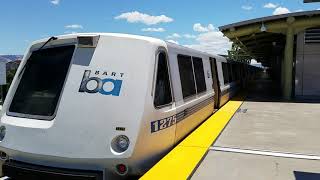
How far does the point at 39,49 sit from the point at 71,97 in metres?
1.12

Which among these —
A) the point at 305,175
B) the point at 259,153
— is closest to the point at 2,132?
the point at 259,153

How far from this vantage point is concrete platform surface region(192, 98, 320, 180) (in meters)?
5.12

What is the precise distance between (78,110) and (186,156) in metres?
1.78

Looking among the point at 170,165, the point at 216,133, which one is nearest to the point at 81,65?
the point at 170,165

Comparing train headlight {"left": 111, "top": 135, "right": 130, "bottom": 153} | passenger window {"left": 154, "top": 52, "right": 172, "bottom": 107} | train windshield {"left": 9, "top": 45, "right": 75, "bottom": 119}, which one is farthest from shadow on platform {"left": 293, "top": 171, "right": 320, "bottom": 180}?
train windshield {"left": 9, "top": 45, "right": 75, "bottom": 119}

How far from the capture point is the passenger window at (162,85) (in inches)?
218

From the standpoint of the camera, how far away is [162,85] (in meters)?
5.75

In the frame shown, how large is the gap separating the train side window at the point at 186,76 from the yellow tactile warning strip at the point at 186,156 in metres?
0.84

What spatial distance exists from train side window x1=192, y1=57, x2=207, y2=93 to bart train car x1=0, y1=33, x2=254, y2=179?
2.57 meters

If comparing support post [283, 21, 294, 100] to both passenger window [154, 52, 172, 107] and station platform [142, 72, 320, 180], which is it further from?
passenger window [154, 52, 172, 107]

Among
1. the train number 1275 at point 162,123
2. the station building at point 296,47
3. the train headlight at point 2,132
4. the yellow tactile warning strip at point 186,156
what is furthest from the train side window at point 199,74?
the station building at point 296,47

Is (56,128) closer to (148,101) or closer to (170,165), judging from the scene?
(148,101)

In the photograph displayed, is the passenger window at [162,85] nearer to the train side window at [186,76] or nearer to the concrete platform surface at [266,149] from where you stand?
the train side window at [186,76]

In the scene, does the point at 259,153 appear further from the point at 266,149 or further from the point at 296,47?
the point at 296,47
